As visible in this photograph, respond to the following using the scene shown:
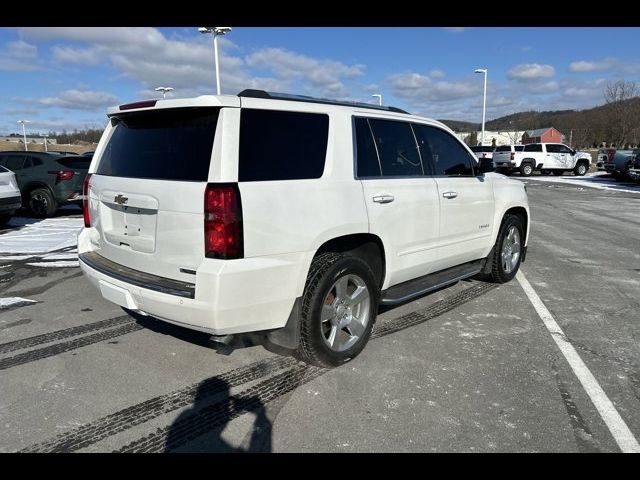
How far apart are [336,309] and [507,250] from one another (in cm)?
316

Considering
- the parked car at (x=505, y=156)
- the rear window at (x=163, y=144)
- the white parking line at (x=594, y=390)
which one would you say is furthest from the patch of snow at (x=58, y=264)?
the parked car at (x=505, y=156)

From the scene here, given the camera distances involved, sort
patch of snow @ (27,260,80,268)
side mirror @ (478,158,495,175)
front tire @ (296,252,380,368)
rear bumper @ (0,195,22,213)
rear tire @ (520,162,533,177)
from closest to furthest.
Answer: front tire @ (296,252,380,368)
side mirror @ (478,158,495,175)
patch of snow @ (27,260,80,268)
rear bumper @ (0,195,22,213)
rear tire @ (520,162,533,177)

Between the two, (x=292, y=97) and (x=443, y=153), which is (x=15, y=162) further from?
(x=443, y=153)

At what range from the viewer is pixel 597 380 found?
333 cm

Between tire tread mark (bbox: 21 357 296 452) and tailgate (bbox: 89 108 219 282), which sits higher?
tailgate (bbox: 89 108 219 282)

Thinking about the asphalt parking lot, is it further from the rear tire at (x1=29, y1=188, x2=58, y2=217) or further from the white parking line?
the rear tire at (x1=29, y1=188, x2=58, y2=217)

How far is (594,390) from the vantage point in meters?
3.19

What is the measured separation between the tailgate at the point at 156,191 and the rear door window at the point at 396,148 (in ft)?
5.01

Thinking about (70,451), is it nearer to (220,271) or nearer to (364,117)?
(220,271)

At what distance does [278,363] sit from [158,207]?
151 cm

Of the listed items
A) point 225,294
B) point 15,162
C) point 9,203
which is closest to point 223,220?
point 225,294

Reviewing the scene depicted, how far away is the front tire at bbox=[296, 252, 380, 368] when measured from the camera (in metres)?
3.24

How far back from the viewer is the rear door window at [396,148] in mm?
3883

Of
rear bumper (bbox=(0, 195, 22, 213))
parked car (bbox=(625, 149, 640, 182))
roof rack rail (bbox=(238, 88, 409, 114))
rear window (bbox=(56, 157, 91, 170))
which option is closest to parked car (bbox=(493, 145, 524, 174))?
parked car (bbox=(625, 149, 640, 182))
